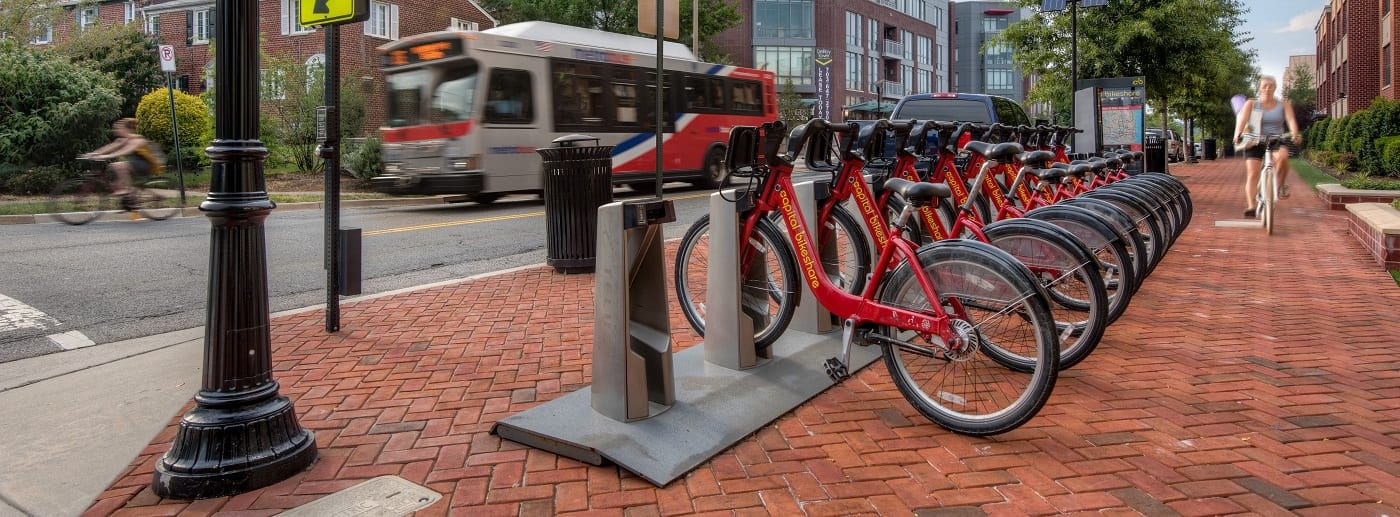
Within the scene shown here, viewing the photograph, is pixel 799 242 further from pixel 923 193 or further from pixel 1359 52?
pixel 1359 52

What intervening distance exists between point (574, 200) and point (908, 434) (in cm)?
490

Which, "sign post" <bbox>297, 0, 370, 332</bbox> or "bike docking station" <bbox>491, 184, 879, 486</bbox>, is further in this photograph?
"sign post" <bbox>297, 0, 370, 332</bbox>

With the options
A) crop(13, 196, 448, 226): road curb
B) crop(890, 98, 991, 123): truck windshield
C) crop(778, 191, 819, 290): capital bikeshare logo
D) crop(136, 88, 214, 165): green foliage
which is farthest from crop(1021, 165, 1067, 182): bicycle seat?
crop(136, 88, 214, 165): green foliage

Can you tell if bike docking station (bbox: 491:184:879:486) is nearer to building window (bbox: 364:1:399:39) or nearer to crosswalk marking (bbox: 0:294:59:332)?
crosswalk marking (bbox: 0:294:59:332)

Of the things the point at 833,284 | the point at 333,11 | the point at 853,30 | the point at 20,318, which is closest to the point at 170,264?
the point at 20,318

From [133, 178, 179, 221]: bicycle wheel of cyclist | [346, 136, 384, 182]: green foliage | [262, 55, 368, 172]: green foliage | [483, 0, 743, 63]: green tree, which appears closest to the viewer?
[133, 178, 179, 221]: bicycle wheel of cyclist

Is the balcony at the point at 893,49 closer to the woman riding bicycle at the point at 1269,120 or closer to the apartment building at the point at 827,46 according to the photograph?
the apartment building at the point at 827,46

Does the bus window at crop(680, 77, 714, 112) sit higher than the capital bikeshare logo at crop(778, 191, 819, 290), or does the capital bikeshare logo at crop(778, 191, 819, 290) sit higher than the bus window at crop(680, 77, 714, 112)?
the bus window at crop(680, 77, 714, 112)

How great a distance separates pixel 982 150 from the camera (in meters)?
5.39

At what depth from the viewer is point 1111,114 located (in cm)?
1975

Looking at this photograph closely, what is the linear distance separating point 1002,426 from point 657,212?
62.2 inches

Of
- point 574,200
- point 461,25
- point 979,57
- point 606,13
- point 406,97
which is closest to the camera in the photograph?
point 574,200

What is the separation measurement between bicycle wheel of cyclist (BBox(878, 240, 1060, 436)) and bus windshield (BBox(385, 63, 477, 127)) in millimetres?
13224

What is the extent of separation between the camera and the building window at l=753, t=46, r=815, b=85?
63.2m
